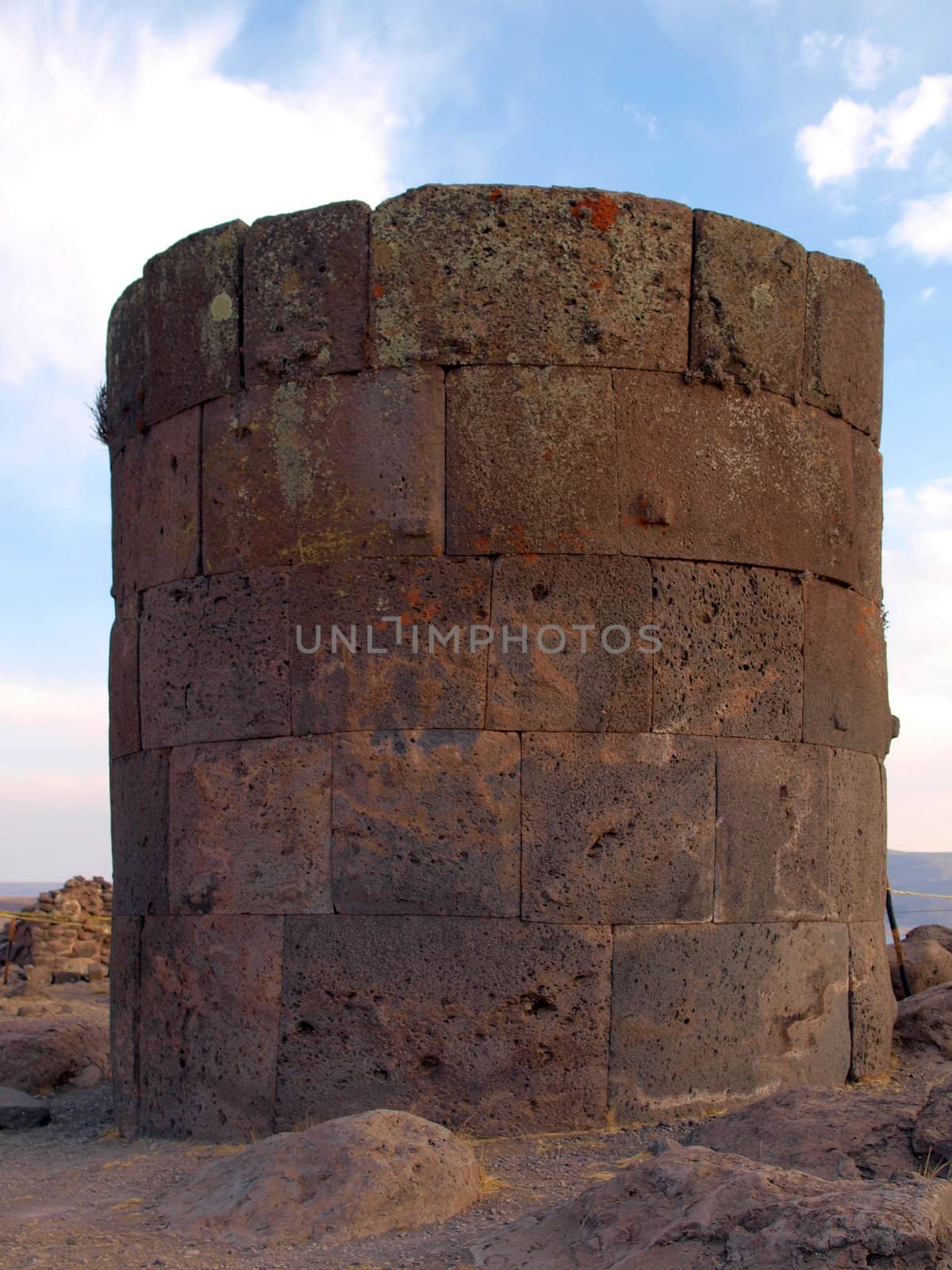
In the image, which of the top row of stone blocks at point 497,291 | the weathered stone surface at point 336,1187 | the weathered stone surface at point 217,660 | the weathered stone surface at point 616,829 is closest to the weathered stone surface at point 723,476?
the top row of stone blocks at point 497,291

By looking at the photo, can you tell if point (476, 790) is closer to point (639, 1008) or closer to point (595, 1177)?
point (639, 1008)

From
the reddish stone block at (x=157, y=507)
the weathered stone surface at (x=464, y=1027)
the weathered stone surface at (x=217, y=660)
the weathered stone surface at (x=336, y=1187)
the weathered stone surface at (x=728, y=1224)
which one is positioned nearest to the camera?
the weathered stone surface at (x=728, y=1224)

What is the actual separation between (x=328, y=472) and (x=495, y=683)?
1.08m

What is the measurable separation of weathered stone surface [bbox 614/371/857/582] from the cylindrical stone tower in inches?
0.5

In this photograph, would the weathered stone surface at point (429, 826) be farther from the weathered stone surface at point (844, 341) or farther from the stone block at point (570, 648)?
the weathered stone surface at point (844, 341)

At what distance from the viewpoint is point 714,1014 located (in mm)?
5520

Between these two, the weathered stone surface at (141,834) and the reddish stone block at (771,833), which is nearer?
the reddish stone block at (771,833)

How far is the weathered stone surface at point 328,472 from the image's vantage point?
18.4 ft

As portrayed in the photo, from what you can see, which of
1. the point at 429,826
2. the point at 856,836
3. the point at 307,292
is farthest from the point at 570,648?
the point at 307,292

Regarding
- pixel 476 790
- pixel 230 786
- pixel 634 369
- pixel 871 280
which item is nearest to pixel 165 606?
pixel 230 786

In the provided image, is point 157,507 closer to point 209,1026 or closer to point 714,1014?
point 209,1026

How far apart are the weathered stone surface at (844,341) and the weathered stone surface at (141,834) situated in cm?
318

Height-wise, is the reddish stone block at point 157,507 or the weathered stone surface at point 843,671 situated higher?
the reddish stone block at point 157,507

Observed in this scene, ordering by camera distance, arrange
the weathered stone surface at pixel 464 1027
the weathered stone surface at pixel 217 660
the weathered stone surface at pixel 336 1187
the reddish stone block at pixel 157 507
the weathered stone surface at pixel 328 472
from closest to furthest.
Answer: the weathered stone surface at pixel 336 1187
the weathered stone surface at pixel 464 1027
the weathered stone surface at pixel 328 472
the weathered stone surface at pixel 217 660
the reddish stone block at pixel 157 507
